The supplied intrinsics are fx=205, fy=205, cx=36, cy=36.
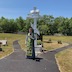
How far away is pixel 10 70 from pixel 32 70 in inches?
39.0

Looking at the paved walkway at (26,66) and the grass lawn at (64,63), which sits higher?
the paved walkway at (26,66)

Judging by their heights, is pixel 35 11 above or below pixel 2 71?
above

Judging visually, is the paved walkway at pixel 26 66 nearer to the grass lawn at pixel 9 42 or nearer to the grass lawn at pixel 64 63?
the grass lawn at pixel 64 63

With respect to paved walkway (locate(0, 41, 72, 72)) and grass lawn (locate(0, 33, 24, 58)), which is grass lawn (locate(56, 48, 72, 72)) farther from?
grass lawn (locate(0, 33, 24, 58))

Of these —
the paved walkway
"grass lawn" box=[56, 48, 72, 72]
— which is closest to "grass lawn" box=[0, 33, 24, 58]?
the paved walkway

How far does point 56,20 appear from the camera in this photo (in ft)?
314

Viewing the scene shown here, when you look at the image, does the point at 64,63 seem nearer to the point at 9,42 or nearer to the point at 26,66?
the point at 26,66

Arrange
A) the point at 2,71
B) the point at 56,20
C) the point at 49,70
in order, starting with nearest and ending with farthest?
the point at 2,71, the point at 49,70, the point at 56,20

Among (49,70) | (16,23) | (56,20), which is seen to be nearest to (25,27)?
(16,23)

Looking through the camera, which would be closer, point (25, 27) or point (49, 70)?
point (49, 70)

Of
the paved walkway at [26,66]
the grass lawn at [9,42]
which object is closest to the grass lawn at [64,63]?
the paved walkway at [26,66]

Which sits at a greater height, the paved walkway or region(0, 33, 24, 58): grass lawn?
the paved walkway

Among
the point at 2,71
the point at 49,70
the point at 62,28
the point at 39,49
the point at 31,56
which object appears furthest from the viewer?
the point at 62,28

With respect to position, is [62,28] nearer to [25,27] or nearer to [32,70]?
[25,27]
